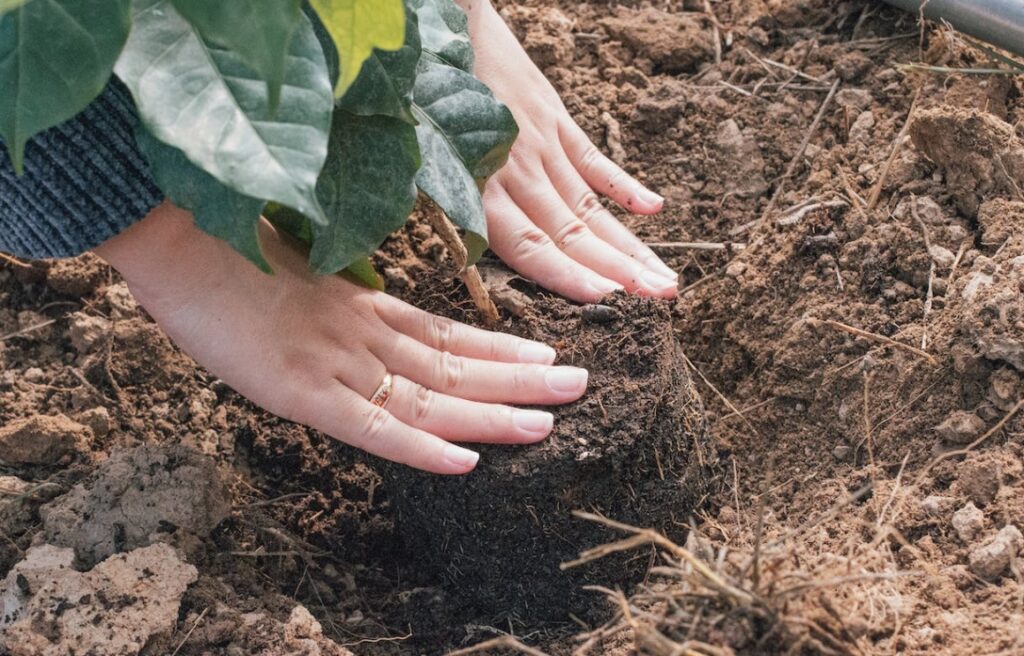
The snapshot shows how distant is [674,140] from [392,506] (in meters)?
0.94

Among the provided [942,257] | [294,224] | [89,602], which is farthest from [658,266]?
[89,602]

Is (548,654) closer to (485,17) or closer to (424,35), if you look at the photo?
(424,35)

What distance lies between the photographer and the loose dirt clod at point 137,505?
5.26ft

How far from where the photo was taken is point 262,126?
109 cm

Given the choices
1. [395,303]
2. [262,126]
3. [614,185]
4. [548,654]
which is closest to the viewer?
[262,126]

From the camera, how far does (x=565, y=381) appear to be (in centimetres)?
162

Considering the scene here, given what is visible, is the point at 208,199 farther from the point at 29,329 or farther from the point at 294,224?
the point at 29,329

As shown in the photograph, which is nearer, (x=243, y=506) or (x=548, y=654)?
(x=548, y=654)

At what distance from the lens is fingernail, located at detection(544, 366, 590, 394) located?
1.62 metres

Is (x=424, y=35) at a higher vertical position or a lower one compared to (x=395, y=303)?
higher

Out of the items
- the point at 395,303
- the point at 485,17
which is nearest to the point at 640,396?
the point at 395,303

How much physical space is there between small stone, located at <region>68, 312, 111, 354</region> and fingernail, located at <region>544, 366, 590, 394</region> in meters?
0.84

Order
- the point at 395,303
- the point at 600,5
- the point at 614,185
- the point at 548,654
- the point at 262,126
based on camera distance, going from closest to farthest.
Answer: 1. the point at 262,126
2. the point at 548,654
3. the point at 395,303
4. the point at 614,185
5. the point at 600,5

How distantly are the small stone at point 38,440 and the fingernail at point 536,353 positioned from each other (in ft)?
2.49
